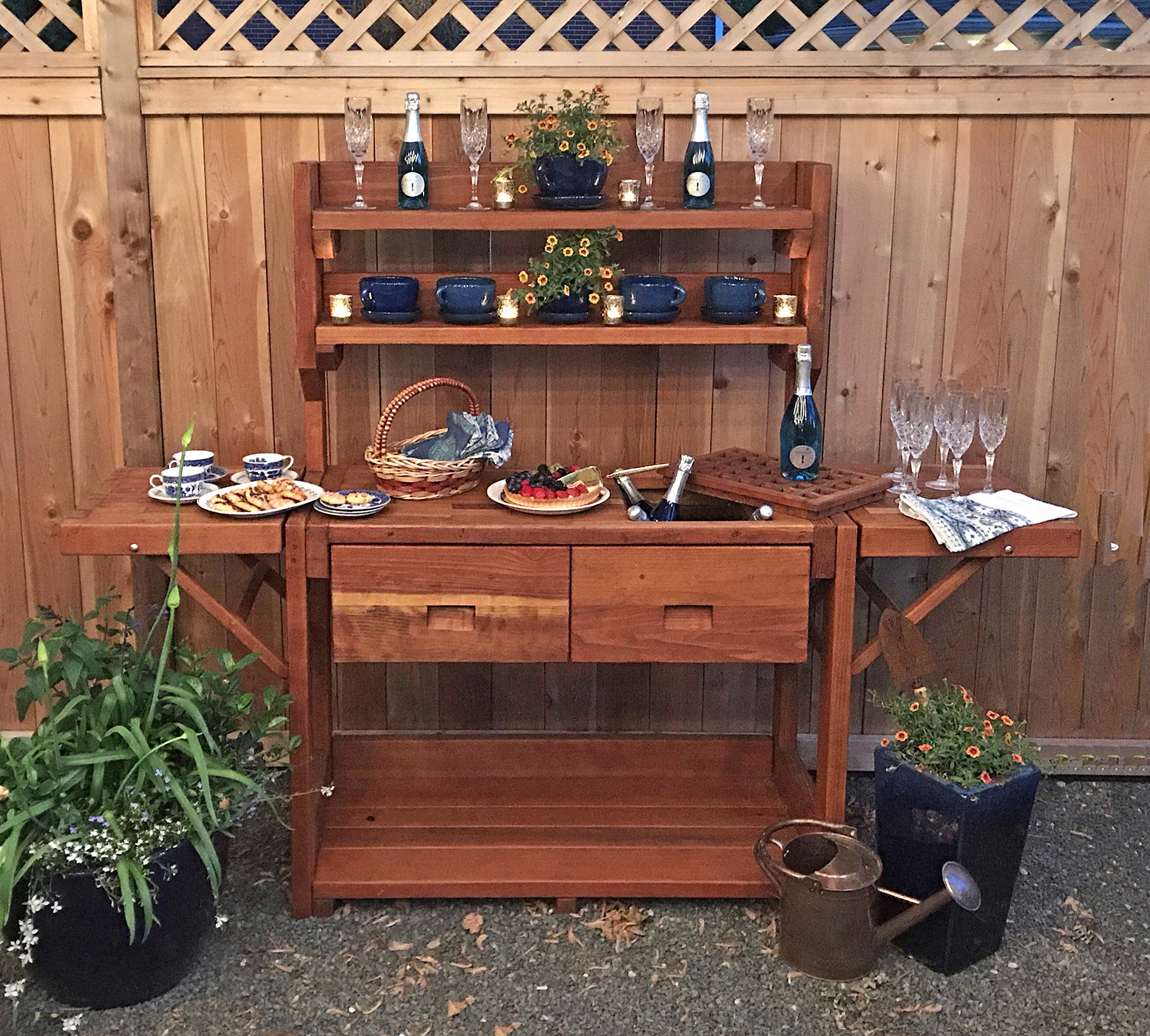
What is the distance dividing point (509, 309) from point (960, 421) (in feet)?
2.96

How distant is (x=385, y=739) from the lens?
3.01 m

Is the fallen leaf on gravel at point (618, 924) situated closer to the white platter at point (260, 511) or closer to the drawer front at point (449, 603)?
the drawer front at point (449, 603)

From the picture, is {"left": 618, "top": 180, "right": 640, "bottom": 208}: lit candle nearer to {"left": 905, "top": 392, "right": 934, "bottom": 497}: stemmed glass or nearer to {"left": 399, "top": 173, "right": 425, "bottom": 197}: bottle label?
{"left": 399, "top": 173, "right": 425, "bottom": 197}: bottle label

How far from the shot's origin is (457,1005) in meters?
2.29

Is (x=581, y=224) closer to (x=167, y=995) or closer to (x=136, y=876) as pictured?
(x=136, y=876)

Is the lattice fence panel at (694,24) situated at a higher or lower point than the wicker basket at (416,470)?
higher

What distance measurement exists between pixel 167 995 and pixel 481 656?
31.0 inches

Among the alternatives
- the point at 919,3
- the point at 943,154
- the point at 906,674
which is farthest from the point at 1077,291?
the point at 906,674

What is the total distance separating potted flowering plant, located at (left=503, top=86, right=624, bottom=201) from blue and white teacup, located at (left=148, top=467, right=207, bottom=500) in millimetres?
837

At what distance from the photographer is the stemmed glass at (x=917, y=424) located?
260 cm

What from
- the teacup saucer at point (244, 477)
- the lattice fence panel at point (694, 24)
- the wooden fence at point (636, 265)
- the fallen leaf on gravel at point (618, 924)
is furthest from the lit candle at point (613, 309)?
the fallen leaf on gravel at point (618, 924)

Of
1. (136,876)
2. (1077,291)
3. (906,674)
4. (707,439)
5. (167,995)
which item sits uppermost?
(1077,291)

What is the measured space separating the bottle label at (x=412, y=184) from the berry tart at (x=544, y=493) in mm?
581

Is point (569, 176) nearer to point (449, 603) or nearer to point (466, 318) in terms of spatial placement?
point (466, 318)
